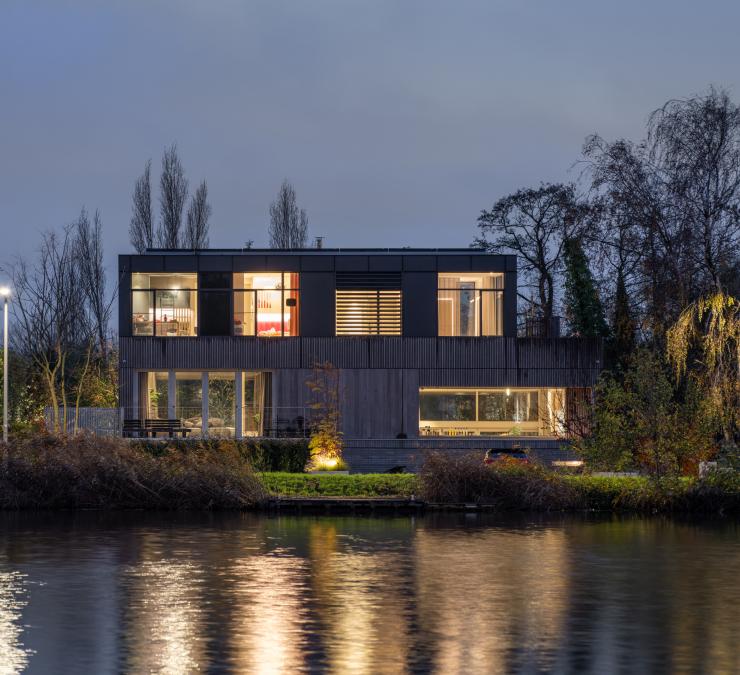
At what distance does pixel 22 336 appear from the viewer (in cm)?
8431

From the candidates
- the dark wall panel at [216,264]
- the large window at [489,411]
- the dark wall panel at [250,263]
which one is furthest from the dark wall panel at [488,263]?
the dark wall panel at [216,264]

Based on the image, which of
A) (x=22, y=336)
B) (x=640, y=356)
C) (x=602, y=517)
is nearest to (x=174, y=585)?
(x=602, y=517)

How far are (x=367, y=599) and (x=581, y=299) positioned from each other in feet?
123

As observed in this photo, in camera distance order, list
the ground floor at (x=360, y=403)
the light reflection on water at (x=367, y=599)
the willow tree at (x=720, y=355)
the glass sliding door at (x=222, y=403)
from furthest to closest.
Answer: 1. the glass sliding door at (x=222, y=403)
2. the ground floor at (x=360, y=403)
3. the willow tree at (x=720, y=355)
4. the light reflection on water at (x=367, y=599)

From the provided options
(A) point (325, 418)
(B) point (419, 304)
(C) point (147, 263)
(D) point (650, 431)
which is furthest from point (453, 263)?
(D) point (650, 431)

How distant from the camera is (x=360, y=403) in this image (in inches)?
2063

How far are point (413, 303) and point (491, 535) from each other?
26.2m

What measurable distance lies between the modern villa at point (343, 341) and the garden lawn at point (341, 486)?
53.3ft

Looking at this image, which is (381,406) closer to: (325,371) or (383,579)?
(325,371)

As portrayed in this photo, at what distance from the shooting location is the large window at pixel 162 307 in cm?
5372

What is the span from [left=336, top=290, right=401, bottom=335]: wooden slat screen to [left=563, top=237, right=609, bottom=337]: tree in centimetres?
744

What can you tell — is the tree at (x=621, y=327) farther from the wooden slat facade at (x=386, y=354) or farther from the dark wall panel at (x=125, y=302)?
the dark wall panel at (x=125, y=302)

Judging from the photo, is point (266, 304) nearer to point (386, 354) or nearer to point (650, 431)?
point (386, 354)

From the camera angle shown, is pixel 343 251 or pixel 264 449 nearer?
pixel 264 449
